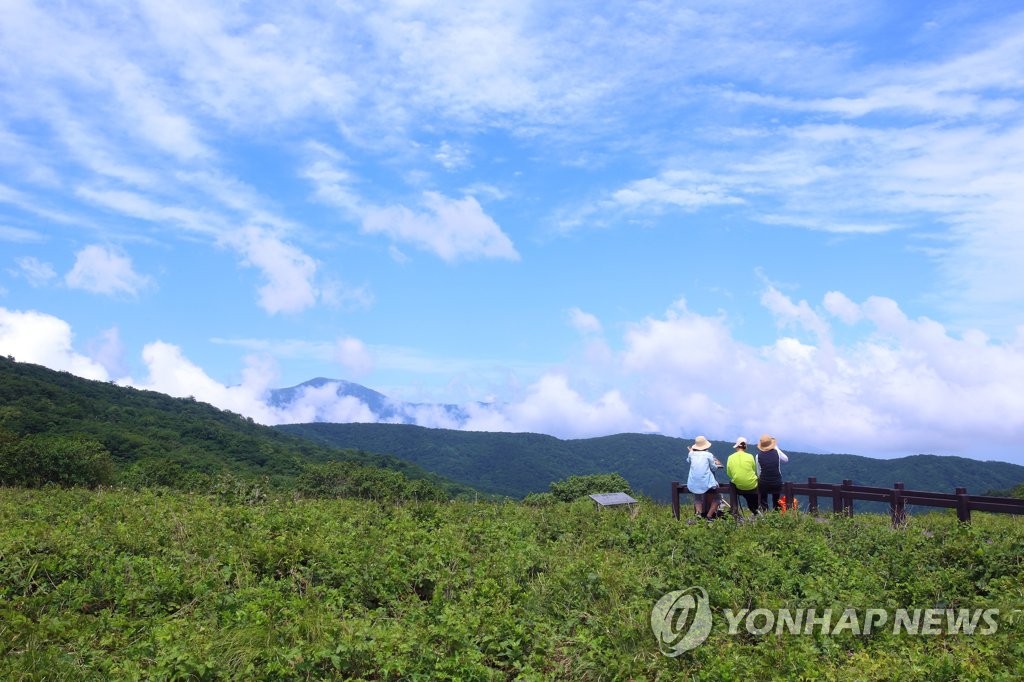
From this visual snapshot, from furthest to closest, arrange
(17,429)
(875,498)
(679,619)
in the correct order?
(17,429) < (875,498) < (679,619)

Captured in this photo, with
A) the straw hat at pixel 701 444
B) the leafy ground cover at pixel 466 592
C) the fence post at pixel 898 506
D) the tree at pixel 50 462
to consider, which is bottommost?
the tree at pixel 50 462

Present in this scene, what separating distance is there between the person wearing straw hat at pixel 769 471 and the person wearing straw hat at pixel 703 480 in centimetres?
114

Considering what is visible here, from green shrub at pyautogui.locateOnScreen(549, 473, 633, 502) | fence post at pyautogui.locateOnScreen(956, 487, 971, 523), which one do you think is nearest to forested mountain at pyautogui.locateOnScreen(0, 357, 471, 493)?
green shrub at pyautogui.locateOnScreen(549, 473, 633, 502)

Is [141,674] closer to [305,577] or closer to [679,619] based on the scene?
[305,577]

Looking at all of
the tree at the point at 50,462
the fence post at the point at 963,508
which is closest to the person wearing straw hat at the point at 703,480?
the fence post at the point at 963,508

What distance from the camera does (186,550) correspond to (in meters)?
12.2

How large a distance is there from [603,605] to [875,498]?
8826 millimetres

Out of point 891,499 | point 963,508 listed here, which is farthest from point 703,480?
point 963,508

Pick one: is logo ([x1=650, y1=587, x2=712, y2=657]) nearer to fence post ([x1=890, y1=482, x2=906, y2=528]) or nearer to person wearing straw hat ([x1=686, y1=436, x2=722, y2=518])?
person wearing straw hat ([x1=686, y1=436, x2=722, y2=518])

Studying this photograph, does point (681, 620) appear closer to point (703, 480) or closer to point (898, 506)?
point (703, 480)

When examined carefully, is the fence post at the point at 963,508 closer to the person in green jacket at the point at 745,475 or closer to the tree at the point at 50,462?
the person in green jacket at the point at 745,475

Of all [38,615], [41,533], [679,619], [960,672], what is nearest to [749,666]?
[679,619]

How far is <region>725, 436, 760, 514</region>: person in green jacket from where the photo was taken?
16.1m

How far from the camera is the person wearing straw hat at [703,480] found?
52.4 feet
